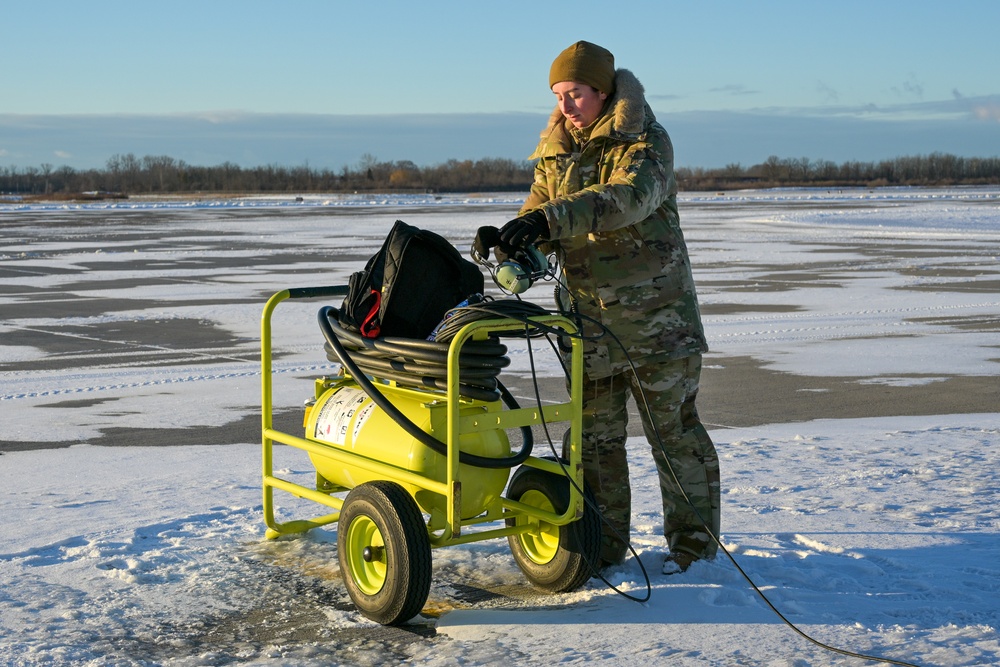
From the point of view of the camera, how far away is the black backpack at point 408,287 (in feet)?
13.8

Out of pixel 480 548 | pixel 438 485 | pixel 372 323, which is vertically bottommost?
pixel 480 548

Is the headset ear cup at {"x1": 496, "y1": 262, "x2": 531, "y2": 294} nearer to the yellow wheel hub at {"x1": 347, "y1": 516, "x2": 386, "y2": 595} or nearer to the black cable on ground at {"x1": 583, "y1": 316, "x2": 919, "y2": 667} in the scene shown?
the black cable on ground at {"x1": 583, "y1": 316, "x2": 919, "y2": 667}

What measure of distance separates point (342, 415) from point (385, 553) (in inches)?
26.2

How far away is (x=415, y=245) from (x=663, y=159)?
95 cm

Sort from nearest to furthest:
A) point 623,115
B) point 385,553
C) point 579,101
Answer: point 385,553 < point 623,115 < point 579,101

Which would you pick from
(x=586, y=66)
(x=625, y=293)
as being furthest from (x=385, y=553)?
(x=586, y=66)

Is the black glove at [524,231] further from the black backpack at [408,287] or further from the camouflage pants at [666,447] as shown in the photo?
the camouflage pants at [666,447]

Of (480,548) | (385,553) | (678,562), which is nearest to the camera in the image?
(385,553)

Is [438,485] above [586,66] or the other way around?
the other way around

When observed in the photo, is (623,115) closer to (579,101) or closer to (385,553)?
(579,101)

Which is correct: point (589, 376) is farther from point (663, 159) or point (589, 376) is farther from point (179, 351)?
point (179, 351)

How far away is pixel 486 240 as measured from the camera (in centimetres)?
396

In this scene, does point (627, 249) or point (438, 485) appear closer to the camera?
point (438, 485)

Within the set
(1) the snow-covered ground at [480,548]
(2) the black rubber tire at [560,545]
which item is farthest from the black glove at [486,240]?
(1) the snow-covered ground at [480,548]
